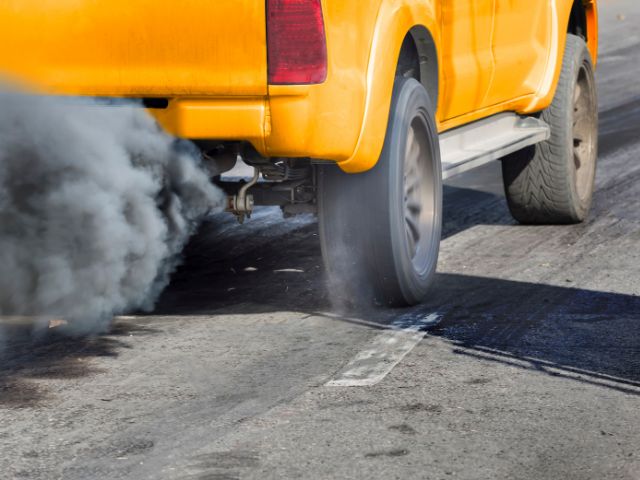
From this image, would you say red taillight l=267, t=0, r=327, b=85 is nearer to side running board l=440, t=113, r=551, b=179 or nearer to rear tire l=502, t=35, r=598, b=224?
side running board l=440, t=113, r=551, b=179

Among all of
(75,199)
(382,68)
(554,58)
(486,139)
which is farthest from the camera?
(554,58)

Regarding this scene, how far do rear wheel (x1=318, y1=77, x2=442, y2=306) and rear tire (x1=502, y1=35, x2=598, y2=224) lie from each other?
2.17m

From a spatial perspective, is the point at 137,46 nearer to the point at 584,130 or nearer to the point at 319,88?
the point at 319,88

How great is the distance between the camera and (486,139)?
7.94m

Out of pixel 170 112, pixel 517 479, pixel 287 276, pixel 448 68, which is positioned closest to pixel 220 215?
pixel 287 276

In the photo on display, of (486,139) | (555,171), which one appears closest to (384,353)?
(486,139)

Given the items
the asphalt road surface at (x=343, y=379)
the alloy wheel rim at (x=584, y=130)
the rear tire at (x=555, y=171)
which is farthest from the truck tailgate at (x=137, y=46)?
the alloy wheel rim at (x=584, y=130)

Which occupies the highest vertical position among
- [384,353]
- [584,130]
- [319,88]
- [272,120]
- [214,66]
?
[214,66]

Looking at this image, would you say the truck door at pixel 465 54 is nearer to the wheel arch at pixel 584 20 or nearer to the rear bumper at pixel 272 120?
the rear bumper at pixel 272 120

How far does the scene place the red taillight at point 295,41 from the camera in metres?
5.62

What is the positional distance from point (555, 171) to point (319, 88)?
3.24 meters

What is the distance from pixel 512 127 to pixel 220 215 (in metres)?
2.00

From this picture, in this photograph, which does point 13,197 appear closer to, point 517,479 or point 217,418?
point 217,418

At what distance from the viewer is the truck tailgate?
5645 mm
